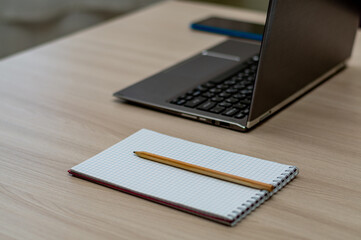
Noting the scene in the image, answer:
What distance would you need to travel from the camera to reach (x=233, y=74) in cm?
108

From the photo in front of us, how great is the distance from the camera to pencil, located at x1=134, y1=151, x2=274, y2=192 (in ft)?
2.30

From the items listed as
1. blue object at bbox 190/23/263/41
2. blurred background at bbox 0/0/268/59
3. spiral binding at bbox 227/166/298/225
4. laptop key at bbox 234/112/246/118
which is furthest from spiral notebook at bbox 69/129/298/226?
blurred background at bbox 0/0/268/59

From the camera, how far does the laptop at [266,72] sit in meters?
0.86

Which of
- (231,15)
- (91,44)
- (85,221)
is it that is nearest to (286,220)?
(85,221)

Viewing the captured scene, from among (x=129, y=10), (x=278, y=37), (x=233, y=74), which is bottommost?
(x=129, y=10)

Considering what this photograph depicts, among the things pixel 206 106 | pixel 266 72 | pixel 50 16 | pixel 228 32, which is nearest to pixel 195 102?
pixel 206 106

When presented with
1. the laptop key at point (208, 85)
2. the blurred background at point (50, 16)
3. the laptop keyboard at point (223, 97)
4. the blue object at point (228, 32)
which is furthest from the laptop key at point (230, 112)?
the blurred background at point (50, 16)

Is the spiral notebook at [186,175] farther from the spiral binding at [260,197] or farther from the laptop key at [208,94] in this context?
the laptop key at [208,94]

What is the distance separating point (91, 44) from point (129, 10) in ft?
5.04

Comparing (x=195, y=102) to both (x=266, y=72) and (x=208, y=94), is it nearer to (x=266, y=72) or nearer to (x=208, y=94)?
(x=208, y=94)

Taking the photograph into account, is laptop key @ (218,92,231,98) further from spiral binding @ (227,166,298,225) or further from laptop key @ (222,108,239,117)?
spiral binding @ (227,166,298,225)

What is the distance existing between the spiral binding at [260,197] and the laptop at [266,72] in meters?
0.15

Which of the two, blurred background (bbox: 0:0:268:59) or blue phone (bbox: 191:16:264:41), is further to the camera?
blurred background (bbox: 0:0:268:59)

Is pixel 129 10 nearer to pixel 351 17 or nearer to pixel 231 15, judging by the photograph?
pixel 231 15
